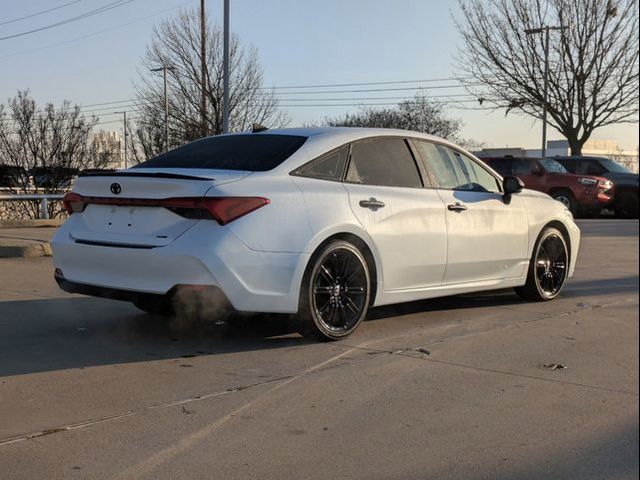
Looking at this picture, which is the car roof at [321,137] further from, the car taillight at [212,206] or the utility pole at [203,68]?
the utility pole at [203,68]

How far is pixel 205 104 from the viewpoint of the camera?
28.2 metres

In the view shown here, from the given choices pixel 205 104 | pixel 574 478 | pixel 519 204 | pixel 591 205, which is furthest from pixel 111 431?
pixel 205 104

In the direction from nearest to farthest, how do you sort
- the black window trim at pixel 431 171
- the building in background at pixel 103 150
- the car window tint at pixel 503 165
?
1. the black window trim at pixel 431 171
2. the car window tint at pixel 503 165
3. the building in background at pixel 103 150

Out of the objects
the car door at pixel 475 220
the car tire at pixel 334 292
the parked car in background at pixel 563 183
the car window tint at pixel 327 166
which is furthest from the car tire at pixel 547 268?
the parked car in background at pixel 563 183

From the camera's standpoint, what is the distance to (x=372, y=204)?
564 cm

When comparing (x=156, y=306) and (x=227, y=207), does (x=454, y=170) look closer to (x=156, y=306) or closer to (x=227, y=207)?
(x=227, y=207)

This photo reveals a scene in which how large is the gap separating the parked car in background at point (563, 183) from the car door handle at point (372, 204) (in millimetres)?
14019

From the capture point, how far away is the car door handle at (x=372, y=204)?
559 cm

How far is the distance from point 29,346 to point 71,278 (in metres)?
0.58

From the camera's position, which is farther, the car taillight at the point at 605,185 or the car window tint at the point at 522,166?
the car window tint at the point at 522,166

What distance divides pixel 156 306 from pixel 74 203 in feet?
3.50

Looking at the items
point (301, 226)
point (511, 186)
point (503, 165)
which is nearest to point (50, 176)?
point (503, 165)

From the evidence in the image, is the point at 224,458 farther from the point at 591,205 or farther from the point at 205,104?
the point at 205,104

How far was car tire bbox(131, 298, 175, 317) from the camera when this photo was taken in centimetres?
519
